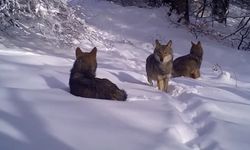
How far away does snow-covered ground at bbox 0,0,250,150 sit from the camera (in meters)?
4.11

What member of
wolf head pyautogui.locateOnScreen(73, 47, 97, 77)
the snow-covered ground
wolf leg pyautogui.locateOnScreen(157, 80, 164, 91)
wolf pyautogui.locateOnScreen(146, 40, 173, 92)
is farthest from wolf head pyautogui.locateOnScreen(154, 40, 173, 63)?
wolf head pyautogui.locateOnScreen(73, 47, 97, 77)

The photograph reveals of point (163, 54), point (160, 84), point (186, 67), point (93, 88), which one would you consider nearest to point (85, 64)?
point (93, 88)

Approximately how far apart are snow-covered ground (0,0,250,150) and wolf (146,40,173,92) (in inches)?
9.2

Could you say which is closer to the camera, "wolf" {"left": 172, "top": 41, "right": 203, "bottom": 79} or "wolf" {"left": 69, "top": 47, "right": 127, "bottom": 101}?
"wolf" {"left": 69, "top": 47, "right": 127, "bottom": 101}

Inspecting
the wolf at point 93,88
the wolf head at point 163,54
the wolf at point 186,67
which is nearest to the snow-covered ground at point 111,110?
the wolf at point 93,88

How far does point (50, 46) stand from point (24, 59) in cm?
267

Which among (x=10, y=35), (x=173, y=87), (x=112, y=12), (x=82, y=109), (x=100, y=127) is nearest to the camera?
(x=100, y=127)

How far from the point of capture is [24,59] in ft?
26.8

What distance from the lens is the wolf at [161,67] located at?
8023 mm

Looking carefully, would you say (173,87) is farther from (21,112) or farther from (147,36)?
(147,36)

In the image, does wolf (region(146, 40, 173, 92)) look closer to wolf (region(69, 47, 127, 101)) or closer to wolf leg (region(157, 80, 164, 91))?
wolf leg (region(157, 80, 164, 91))

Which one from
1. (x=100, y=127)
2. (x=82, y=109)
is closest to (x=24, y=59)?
(x=82, y=109)

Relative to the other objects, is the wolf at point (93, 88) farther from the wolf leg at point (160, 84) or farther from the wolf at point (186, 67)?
the wolf at point (186, 67)

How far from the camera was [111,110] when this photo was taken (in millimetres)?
5137
